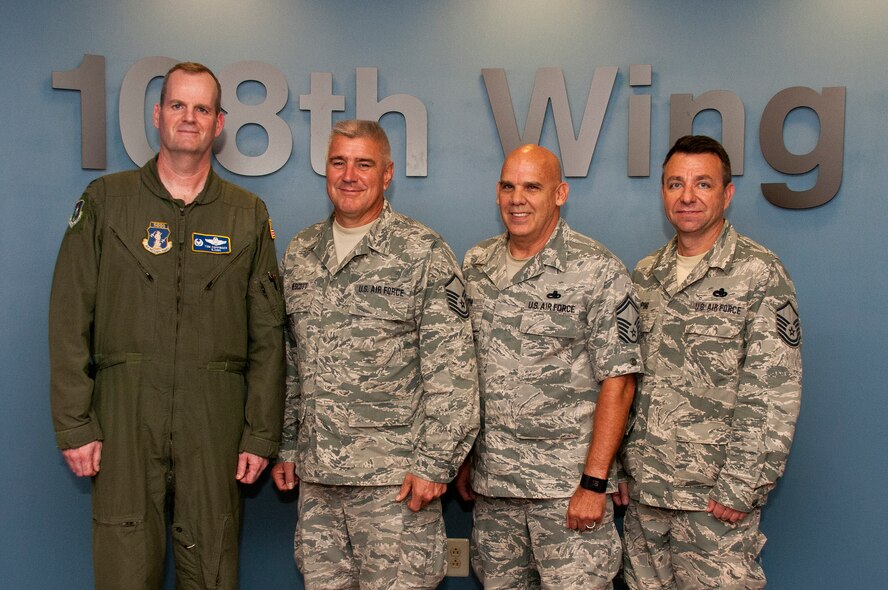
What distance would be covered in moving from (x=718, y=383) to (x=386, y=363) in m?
1.04

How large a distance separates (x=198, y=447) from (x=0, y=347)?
1159mm

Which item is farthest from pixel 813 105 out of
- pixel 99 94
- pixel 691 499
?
pixel 99 94

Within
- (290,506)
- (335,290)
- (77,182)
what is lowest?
(290,506)

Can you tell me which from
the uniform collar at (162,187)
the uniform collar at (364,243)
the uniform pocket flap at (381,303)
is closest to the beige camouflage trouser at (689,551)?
the uniform pocket flap at (381,303)

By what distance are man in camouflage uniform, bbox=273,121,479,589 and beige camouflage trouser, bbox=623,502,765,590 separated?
0.64 m

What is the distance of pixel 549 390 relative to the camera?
2.64m

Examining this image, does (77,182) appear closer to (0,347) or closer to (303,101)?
(0,347)

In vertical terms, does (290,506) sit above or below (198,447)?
below

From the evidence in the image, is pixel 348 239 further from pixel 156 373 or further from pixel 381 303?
pixel 156 373

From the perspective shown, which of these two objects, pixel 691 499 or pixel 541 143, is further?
pixel 541 143

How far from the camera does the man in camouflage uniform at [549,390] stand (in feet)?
8.54

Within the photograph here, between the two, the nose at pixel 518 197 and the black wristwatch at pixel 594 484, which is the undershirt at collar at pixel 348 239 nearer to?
the nose at pixel 518 197

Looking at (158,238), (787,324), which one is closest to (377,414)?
(158,238)

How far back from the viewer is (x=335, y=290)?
2688 mm
